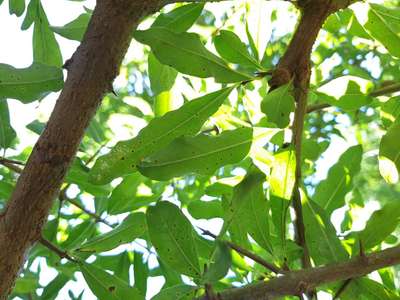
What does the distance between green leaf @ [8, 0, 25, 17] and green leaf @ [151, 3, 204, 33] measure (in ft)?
1.03

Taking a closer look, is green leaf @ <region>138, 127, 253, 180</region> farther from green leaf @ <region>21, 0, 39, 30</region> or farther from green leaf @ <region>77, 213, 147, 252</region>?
green leaf @ <region>21, 0, 39, 30</region>

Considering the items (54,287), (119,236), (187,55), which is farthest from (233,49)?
(54,287)

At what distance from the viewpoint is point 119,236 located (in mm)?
857

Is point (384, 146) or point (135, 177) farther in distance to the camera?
point (135, 177)

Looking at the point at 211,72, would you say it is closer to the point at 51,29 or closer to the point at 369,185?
the point at 51,29

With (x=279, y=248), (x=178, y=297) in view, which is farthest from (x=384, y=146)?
(x=178, y=297)

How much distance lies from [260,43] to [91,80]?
253 millimetres

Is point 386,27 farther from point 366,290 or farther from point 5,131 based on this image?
point 5,131

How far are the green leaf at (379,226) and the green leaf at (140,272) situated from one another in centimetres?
42

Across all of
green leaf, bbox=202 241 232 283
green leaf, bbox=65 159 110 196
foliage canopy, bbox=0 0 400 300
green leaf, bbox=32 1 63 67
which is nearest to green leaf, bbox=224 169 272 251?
foliage canopy, bbox=0 0 400 300

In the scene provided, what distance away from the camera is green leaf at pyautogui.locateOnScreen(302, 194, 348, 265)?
28.8 inches

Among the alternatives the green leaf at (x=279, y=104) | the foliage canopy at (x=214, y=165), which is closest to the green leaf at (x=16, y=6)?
the foliage canopy at (x=214, y=165)

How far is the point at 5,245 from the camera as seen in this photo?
0.69 m

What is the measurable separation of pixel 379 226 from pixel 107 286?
13.7 inches
